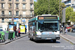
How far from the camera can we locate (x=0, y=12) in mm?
74312

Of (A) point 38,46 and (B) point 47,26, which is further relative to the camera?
(B) point 47,26

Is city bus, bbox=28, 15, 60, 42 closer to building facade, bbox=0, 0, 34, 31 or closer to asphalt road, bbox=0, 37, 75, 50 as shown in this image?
asphalt road, bbox=0, 37, 75, 50

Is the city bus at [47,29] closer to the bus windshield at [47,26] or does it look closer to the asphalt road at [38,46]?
the bus windshield at [47,26]

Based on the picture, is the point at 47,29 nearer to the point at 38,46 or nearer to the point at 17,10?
the point at 38,46

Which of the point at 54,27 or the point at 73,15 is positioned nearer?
the point at 54,27

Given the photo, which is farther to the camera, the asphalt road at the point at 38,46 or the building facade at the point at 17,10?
the building facade at the point at 17,10

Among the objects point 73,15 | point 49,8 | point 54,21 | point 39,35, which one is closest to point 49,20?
point 54,21

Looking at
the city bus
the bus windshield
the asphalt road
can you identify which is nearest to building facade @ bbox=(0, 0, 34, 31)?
the city bus

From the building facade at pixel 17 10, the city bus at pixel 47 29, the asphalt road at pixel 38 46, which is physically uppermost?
the building facade at pixel 17 10

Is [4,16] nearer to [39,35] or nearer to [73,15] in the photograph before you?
[73,15]

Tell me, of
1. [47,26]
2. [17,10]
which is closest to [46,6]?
[17,10]

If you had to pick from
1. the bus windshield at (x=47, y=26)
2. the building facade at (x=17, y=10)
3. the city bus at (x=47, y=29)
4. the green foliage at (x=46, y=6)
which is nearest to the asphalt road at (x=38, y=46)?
the city bus at (x=47, y=29)

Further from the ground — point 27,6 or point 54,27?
point 27,6

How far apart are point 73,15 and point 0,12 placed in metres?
29.5
